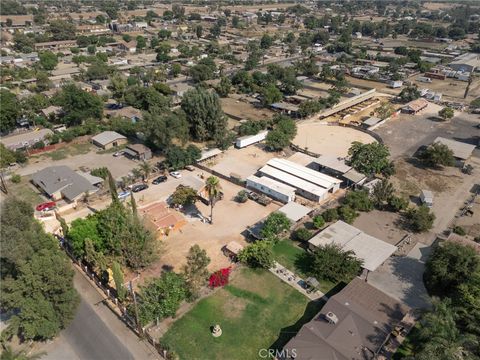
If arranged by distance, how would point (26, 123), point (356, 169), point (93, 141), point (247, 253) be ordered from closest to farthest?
point (247, 253)
point (356, 169)
point (93, 141)
point (26, 123)

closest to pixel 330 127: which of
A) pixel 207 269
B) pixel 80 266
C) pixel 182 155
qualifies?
pixel 182 155

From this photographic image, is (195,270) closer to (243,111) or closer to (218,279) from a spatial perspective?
(218,279)

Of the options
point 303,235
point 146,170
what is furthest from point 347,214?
point 146,170

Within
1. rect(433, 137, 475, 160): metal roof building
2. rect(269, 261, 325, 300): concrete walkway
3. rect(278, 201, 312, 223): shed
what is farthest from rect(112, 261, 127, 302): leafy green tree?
rect(433, 137, 475, 160): metal roof building

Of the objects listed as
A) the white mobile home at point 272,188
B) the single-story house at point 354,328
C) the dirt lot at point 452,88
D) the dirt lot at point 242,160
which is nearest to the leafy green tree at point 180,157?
the dirt lot at point 242,160

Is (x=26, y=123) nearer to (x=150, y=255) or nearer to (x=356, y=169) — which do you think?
(x=150, y=255)

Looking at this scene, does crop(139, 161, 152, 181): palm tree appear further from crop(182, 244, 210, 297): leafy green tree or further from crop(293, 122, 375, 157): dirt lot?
crop(293, 122, 375, 157): dirt lot

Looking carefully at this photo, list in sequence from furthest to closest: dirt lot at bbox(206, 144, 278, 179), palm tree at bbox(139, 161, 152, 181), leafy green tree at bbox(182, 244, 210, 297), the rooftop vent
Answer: dirt lot at bbox(206, 144, 278, 179) → palm tree at bbox(139, 161, 152, 181) → leafy green tree at bbox(182, 244, 210, 297) → the rooftop vent

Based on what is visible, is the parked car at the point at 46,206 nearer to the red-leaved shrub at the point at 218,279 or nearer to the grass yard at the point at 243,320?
the red-leaved shrub at the point at 218,279
